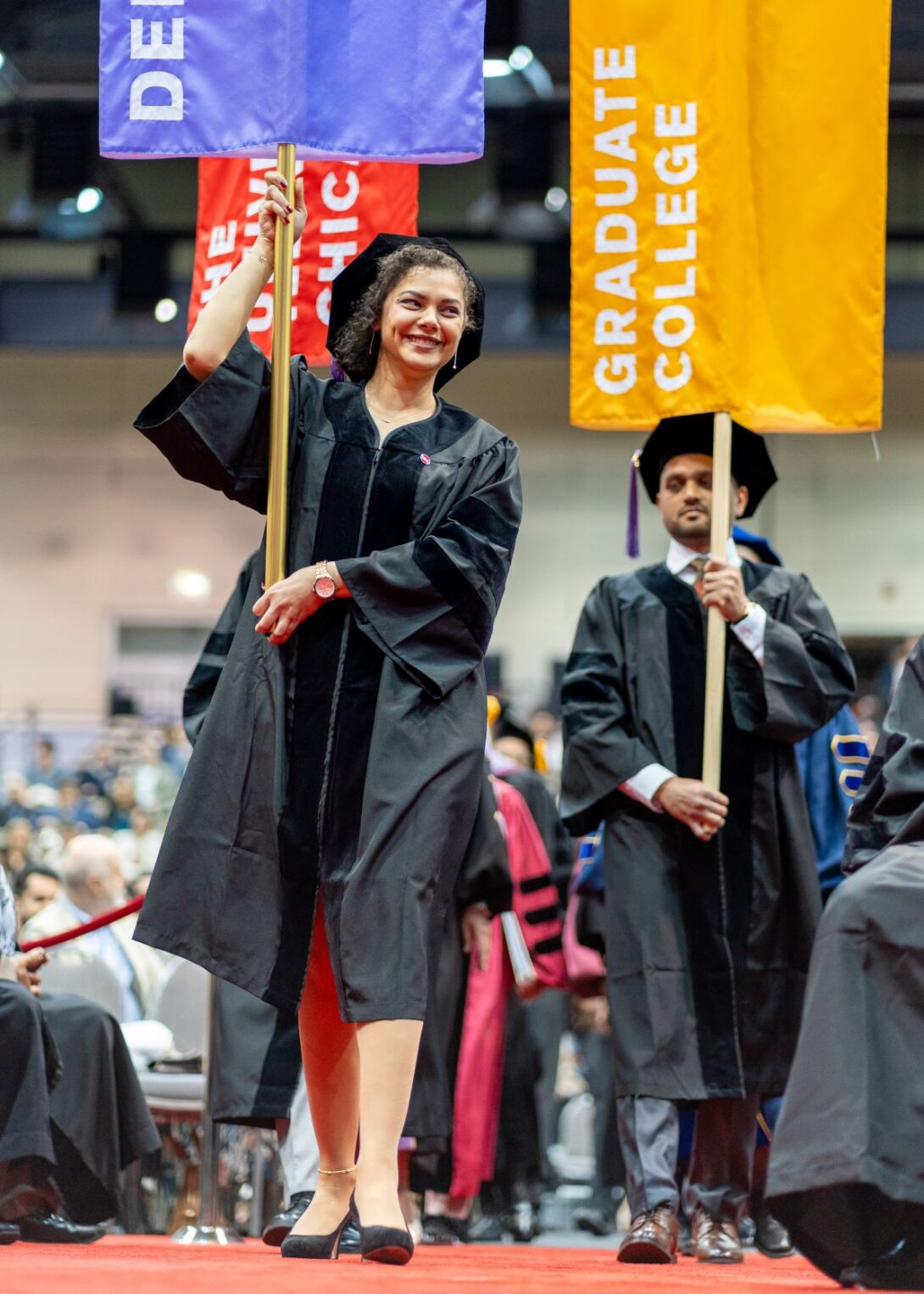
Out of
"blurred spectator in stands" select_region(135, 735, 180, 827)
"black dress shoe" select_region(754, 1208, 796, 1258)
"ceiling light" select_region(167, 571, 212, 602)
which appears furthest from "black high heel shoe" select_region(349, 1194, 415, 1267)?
"ceiling light" select_region(167, 571, 212, 602)

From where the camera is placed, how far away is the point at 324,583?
3518mm

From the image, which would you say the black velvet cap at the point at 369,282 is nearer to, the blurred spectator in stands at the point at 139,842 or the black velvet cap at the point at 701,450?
the black velvet cap at the point at 701,450

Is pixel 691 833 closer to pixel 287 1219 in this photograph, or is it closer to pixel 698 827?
pixel 698 827

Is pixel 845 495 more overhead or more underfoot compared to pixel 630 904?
more overhead

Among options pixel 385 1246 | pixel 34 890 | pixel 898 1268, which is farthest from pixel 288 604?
pixel 34 890

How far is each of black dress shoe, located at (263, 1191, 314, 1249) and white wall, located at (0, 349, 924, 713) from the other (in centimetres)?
1585

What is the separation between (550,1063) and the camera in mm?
9562

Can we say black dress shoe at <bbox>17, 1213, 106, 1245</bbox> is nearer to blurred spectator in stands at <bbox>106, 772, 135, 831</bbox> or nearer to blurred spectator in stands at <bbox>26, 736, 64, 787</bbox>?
blurred spectator in stands at <bbox>106, 772, 135, 831</bbox>

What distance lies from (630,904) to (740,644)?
73 centimetres

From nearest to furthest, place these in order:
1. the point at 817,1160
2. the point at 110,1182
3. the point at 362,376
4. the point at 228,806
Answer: the point at 817,1160 < the point at 228,806 < the point at 362,376 < the point at 110,1182

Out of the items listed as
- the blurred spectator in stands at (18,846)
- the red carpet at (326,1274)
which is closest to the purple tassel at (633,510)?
the red carpet at (326,1274)

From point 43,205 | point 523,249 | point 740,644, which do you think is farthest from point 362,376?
point 523,249

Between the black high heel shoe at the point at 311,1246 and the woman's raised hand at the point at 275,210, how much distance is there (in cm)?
189

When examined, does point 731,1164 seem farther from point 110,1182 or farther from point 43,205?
point 43,205
